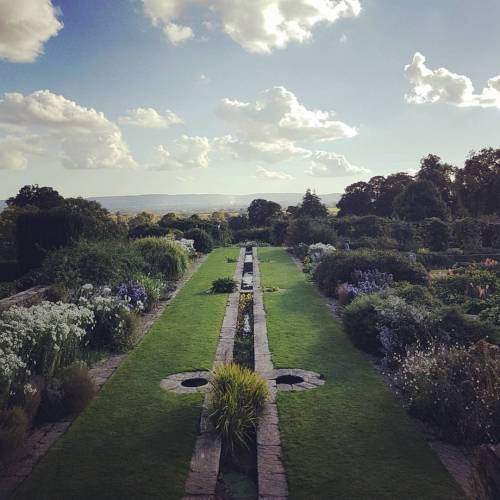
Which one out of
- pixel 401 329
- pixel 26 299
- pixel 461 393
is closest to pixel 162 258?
pixel 26 299

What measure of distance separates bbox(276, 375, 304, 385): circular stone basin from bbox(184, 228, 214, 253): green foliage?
66.9ft

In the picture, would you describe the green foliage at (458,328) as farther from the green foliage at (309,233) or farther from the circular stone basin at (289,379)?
the green foliage at (309,233)

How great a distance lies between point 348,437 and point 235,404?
4.21ft

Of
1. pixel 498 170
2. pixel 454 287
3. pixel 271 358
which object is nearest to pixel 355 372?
pixel 271 358

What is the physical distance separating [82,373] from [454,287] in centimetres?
1007

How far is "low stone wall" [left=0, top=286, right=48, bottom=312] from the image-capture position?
326 inches

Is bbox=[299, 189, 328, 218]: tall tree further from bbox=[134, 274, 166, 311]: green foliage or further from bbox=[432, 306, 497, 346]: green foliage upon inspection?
bbox=[432, 306, 497, 346]: green foliage

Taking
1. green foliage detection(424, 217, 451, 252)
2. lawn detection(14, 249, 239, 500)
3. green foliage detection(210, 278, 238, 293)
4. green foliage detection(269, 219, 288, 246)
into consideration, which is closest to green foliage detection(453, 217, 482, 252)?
green foliage detection(424, 217, 451, 252)

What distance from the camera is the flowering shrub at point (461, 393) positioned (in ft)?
15.1

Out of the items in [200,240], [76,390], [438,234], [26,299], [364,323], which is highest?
[438,234]

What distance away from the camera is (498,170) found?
37.9 meters

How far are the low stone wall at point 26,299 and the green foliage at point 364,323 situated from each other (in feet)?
20.2

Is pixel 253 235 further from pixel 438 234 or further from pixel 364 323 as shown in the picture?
pixel 364 323

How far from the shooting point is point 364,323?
26.1ft
